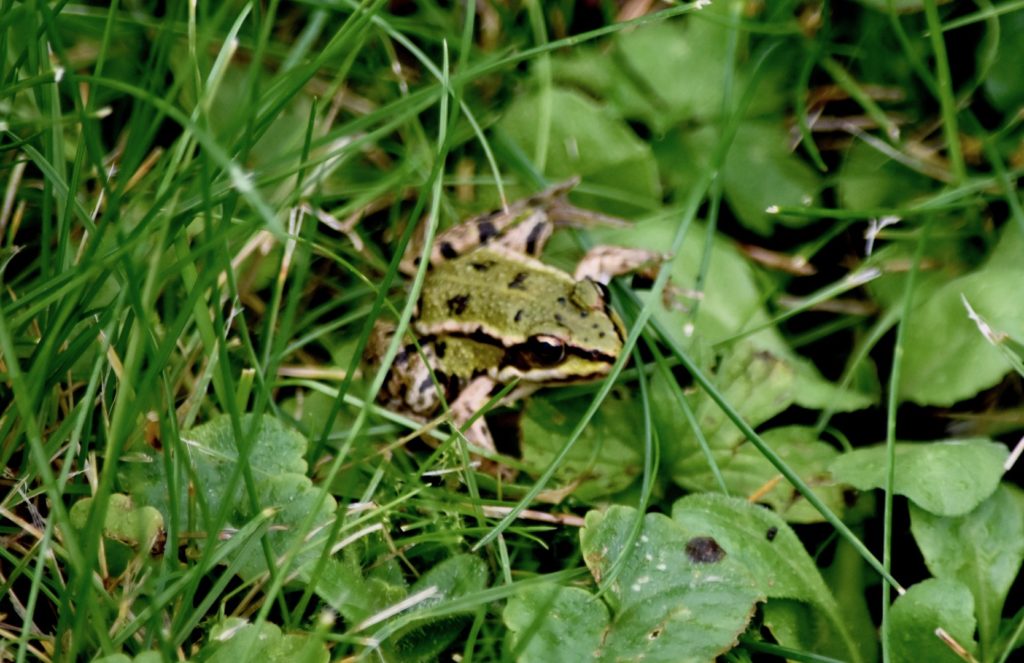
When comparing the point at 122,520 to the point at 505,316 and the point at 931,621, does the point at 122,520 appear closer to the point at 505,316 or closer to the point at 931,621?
the point at 505,316

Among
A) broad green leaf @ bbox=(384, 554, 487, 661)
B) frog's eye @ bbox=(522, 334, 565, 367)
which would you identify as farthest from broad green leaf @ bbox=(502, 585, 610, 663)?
frog's eye @ bbox=(522, 334, 565, 367)

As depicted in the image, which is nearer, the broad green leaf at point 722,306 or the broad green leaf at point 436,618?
the broad green leaf at point 436,618

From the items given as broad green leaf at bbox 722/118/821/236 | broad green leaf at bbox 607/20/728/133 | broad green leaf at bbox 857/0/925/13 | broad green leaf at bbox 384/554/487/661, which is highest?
A: broad green leaf at bbox 857/0/925/13

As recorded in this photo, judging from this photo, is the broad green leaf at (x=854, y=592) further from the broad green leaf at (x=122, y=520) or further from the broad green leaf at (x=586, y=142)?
the broad green leaf at (x=122, y=520)

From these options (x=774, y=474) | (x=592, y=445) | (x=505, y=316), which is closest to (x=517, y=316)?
(x=505, y=316)

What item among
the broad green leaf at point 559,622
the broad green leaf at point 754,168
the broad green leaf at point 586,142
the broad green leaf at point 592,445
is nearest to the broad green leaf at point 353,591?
the broad green leaf at point 559,622

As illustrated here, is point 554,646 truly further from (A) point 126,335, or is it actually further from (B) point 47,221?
(B) point 47,221

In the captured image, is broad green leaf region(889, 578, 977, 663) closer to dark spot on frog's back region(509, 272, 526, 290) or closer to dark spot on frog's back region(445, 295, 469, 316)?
dark spot on frog's back region(509, 272, 526, 290)
